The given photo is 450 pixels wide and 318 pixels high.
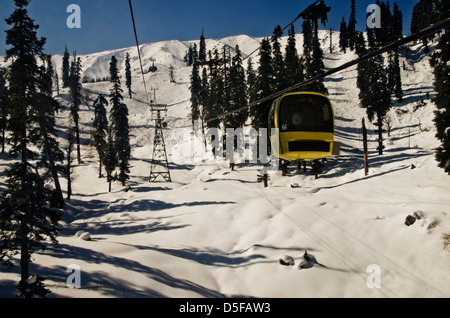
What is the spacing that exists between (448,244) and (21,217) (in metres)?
19.8

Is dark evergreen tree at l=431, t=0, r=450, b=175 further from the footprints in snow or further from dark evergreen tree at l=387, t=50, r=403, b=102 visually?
dark evergreen tree at l=387, t=50, r=403, b=102

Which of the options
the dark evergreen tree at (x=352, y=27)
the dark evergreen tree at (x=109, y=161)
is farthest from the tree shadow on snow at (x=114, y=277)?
the dark evergreen tree at (x=352, y=27)

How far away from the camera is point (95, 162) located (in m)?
58.8

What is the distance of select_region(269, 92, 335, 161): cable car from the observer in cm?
1005

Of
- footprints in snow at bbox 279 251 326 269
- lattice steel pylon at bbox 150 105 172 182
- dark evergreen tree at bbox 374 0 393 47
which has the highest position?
dark evergreen tree at bbox 374 0 393 47

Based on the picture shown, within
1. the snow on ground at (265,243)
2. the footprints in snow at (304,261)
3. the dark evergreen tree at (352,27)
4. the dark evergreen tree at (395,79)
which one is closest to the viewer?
the snow on ground at (265,243)

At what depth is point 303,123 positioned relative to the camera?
33.1 ft

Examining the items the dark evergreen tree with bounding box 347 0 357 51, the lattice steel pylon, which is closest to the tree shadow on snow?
the lattice steel pylon

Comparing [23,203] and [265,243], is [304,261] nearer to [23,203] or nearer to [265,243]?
[265,243]

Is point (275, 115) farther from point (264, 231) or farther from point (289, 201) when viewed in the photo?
point (289, 201)

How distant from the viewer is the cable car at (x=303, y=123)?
10.1 m

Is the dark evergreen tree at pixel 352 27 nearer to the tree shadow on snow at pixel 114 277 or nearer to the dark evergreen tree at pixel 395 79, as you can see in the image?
the dark evergreen tree at pixel 395 79

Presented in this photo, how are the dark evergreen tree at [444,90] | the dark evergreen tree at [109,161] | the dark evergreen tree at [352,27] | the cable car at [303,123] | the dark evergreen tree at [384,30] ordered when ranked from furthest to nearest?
the dark evergreen tree at [352,27]
the dark evergreen tree at [384,30]
the dark evergreen tree at [109,161]
the dark evergreen tree at [444,90]
the cable car at [303,123]

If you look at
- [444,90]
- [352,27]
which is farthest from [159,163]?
[352,27]
